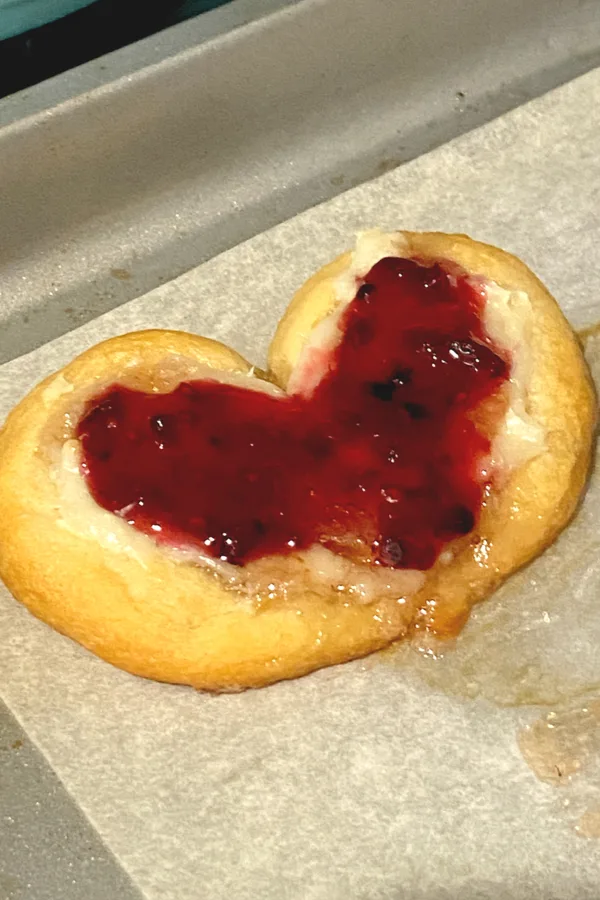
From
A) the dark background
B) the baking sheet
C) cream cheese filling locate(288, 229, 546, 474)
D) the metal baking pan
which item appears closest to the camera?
the baking sheet

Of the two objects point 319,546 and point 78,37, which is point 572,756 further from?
point 78,37

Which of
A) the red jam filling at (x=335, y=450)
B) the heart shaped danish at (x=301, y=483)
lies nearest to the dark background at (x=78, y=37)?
the heart shaped danish at (x=301, y=483)

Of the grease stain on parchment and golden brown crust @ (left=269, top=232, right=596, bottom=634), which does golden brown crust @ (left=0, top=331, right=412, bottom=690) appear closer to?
golden brown crust @ (left=269, top=232, right=596, bottom=634)

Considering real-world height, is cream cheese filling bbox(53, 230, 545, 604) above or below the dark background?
below

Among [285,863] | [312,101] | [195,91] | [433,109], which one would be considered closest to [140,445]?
[285,863]

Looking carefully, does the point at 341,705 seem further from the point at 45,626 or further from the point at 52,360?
the point at 52,360

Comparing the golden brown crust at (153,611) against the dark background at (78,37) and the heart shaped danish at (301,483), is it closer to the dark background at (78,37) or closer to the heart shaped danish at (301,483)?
the heart shaped danish at (301,483)

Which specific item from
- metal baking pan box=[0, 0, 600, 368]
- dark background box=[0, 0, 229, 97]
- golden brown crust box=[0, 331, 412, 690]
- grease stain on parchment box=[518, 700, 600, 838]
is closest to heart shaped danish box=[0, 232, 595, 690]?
golden brown crust box=[0, 331, 412, 690]

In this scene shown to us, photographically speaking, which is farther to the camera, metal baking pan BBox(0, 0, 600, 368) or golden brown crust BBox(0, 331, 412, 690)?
metal baking pan BBox(0, 0, 600, 368)
